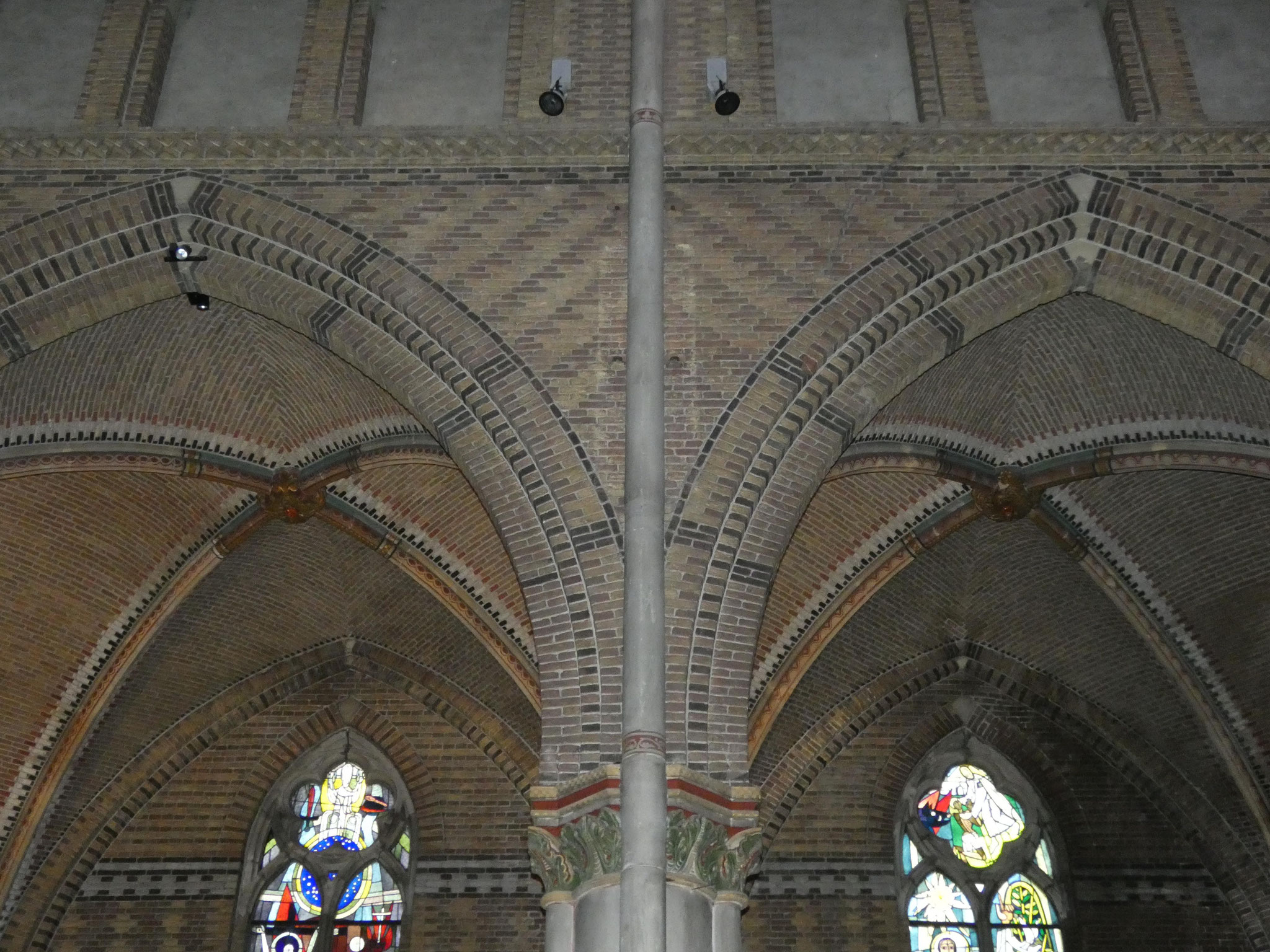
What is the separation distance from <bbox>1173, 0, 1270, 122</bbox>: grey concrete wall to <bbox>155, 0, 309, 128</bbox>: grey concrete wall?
21.2 feet

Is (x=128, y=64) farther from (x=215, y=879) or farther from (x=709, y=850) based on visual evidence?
(x=215, y=879)

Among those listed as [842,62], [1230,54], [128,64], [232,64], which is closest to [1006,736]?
[1230,54]

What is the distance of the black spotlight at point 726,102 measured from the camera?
37.1 feet

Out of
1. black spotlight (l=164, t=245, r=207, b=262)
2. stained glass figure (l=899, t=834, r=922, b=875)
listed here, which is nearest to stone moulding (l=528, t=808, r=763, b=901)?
black spotlight (l=164, t=245, r=207, b=262)

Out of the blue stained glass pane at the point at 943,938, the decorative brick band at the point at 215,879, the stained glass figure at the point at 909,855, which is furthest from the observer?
the stained glass figure at the point at 909,855

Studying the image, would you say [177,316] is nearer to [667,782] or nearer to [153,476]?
[153,476]

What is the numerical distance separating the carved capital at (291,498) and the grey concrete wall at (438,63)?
→ 10.1 ft

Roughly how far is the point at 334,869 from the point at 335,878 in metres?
0.09

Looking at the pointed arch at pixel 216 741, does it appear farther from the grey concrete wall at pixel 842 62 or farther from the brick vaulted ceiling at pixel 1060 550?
the grey concrete wall at pixel 842 62

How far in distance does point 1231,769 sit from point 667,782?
7356mm

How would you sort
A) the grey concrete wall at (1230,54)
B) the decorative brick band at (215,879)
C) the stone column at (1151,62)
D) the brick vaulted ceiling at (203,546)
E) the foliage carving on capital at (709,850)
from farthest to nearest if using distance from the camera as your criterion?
the decorative brick band at (215,879) → the brick vaulted ceiling at (203,546) → the grey concrete wall at (1230,54) → the stone column at (1151,62) → the foliage carving on capital at (709,850)

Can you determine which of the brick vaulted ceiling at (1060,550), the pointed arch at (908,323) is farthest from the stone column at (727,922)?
the brick vaulted ceiling at (1060,550)

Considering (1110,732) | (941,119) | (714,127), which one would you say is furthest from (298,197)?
(1110,732)

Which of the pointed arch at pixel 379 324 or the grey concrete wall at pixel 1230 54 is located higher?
the grey concrete wall at pixel 1230 54
